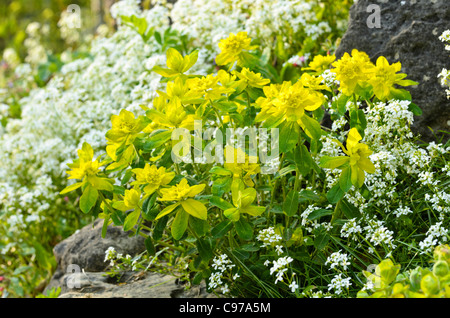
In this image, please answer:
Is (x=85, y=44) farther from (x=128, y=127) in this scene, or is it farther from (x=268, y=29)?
(x=128, y=127)

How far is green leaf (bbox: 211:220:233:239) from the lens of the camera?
1711 mm

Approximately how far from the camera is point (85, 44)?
6.98 meters

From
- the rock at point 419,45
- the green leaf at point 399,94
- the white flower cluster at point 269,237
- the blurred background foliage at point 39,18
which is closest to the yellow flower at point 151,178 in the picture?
the white flower cluster at point 269,237

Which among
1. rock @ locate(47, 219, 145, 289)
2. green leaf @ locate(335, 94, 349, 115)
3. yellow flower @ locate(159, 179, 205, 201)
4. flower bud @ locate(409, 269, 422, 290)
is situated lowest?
rock @ locate(47, 219, 145, 289)

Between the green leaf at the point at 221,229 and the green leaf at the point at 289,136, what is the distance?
0.35m

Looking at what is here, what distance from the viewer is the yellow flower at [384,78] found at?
1825 mm

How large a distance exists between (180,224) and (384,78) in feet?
3.07

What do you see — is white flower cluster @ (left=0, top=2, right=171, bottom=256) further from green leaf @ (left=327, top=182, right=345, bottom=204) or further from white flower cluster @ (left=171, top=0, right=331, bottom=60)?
green leaf @ (left=327, top=182, right=345, bottom=204)

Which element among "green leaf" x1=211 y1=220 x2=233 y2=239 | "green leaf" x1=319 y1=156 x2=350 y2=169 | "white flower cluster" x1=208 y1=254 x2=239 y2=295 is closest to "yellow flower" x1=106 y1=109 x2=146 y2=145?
"green leaf" x1=211 y1=220 x2=233 y2=239

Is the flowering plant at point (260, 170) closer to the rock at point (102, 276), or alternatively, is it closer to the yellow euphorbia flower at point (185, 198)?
the yellow euphorbia flower at point (185, 198)

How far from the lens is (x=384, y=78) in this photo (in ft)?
6.06

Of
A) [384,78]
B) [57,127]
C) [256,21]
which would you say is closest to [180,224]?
[384,78]

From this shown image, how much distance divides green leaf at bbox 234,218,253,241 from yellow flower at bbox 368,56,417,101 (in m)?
0.71
